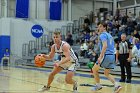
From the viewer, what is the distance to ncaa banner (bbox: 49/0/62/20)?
111 ft

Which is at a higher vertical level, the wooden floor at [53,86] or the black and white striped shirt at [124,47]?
the black and white striped shirt at [124,47]

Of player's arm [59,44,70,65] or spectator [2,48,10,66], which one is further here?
spectator [2,48,10,66]

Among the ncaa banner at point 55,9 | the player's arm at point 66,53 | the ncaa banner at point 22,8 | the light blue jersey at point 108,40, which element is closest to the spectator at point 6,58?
the ncaa banner at point 22,8

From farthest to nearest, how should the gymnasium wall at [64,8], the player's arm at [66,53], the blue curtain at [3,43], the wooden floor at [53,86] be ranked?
the gymnasium wall at [64,8], the blue curtain at [3,43], the wooden floor at [53,86], the player's arm at [66,53]

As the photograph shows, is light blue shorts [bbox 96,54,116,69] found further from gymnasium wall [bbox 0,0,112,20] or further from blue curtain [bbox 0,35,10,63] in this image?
gymnasium wall [bbox 0,0,112,20]

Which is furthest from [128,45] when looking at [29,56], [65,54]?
[29,56]

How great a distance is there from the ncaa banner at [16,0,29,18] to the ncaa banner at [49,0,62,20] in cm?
232

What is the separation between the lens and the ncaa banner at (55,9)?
3381 centimetres

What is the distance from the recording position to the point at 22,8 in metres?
32.9

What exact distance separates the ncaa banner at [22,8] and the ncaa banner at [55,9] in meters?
2.32

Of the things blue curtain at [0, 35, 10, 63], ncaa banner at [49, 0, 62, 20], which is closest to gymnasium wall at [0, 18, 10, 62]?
blue curtain at [0, 35, 10, 63]

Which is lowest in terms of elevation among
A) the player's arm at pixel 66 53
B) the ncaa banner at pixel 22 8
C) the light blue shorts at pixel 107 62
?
the light blue shorts at pixel 107 62

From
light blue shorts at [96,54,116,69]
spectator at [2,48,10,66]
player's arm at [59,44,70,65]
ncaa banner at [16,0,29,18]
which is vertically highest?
ncaa banner at [16,0,29,18]

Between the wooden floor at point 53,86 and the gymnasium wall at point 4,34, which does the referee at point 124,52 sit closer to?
the wooden floor at point 53,86
